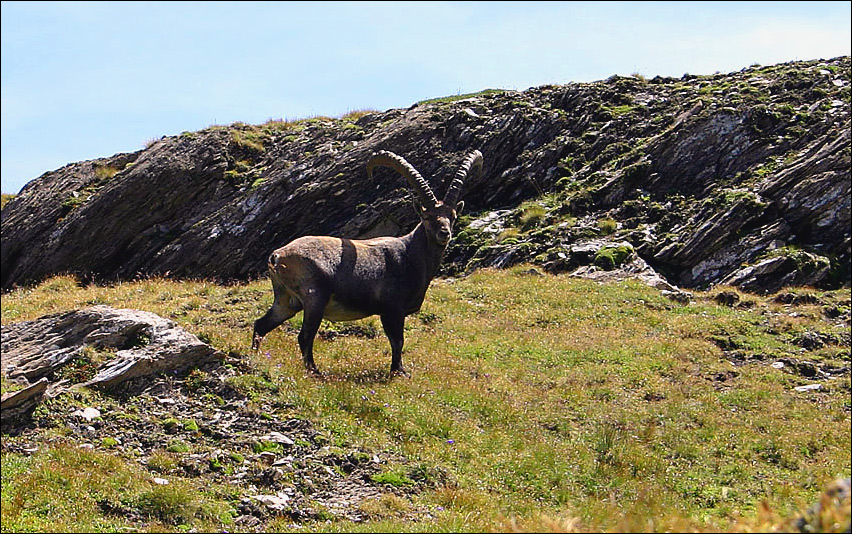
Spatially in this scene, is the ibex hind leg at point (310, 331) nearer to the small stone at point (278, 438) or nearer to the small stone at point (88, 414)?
the small stone at point (278, 438)

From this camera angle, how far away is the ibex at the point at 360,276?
1656cm

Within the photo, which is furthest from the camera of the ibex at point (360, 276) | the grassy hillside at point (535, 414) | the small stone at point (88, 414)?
the ibex at point (360, 276)

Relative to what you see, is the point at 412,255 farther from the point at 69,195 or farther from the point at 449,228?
the point at 69,195

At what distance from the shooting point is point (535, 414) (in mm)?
15750

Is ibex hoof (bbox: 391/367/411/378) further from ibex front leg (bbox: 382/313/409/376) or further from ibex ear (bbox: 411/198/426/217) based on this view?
ibex ear (bbox: 411/198/426/217)

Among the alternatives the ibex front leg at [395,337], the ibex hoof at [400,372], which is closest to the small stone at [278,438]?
the ibex hoof at [400,372]

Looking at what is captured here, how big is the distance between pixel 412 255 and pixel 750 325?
1039 centimetres

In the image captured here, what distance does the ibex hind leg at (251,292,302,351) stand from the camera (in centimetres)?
1773

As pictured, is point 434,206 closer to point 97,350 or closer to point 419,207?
point 419,207

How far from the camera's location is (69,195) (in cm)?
3556

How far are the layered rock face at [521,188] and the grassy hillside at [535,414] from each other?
14.1 feet

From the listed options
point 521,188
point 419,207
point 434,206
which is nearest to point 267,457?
point 434,206

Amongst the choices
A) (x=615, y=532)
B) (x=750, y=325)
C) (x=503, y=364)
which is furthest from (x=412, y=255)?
(x=615, y=532)

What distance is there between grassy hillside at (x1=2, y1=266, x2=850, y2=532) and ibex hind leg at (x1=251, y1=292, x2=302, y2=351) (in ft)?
1.50
